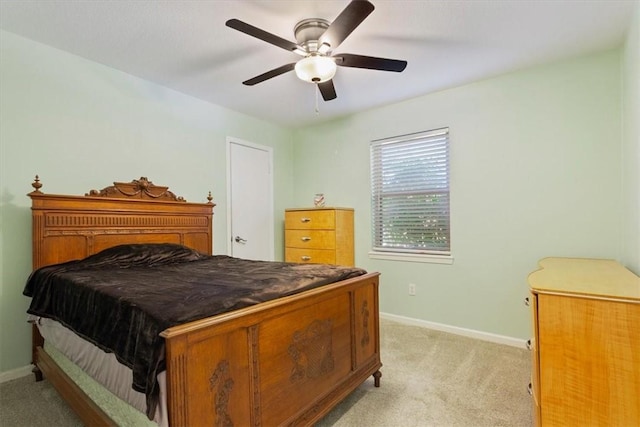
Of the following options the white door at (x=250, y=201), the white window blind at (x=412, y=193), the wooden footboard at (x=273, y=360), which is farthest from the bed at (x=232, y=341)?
the white window blind at (x=412, y=193)

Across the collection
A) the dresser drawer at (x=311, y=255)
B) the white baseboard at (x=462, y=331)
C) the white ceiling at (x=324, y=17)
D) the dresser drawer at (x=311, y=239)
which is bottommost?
the white baseboard at (x=462, y=331)

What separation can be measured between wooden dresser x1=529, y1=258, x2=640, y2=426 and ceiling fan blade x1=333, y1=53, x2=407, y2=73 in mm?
1541

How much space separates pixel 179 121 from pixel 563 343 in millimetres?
3552

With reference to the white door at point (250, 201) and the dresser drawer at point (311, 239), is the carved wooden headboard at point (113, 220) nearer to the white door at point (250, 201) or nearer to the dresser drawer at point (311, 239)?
the white door at point (250, 201)

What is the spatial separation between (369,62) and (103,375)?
2.28 meters

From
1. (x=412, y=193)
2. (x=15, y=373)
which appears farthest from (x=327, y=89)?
(x=15, y=373)

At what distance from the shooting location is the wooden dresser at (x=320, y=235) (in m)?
3.67

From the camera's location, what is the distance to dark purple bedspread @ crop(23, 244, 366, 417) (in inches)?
45.3

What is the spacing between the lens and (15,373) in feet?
7.51

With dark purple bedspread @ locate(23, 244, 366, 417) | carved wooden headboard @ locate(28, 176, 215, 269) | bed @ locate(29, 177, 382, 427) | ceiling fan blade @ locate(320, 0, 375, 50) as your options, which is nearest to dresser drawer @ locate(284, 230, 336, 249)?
carved wooden headboard @ locate(28, 176, 215, 269)

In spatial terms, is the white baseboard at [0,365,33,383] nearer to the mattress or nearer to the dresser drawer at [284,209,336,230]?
the mattress

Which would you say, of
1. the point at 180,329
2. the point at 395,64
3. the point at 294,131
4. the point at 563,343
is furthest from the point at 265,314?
the point at 294,131

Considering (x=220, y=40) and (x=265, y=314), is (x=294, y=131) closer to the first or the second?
(x=220, y=40)

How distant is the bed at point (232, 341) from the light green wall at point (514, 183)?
1.42 meters
